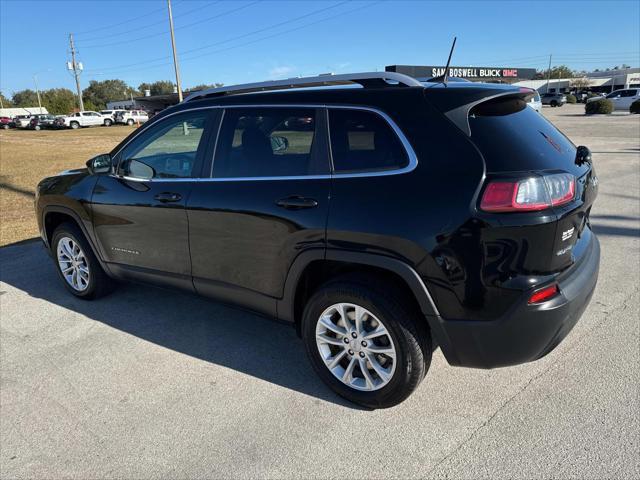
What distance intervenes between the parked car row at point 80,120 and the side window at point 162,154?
4691 cm

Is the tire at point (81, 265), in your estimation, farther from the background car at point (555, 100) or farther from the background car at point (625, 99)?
the background car at point (555, 100)

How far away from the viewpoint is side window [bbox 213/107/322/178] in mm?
2840

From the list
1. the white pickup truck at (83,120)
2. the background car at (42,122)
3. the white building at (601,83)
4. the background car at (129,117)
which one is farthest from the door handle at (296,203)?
the white building at (601,83)

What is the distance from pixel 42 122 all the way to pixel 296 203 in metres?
54.6

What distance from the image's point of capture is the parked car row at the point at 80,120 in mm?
47406

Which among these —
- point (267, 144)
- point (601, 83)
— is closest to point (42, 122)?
point (267, 144)

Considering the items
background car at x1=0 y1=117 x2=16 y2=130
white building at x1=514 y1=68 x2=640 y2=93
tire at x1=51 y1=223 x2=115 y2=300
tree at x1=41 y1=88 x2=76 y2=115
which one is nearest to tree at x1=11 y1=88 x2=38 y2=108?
tree at x1=41 y1=88 x2=76 y2=115

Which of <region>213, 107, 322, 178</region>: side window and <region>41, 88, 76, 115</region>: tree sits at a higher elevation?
<region>41, 88, 76, 115</region>: tree

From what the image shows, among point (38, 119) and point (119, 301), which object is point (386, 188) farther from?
point (38, 119)

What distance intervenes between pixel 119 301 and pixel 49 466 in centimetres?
216

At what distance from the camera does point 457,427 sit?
257cm

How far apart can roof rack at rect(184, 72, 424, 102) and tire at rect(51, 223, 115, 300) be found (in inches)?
68.5

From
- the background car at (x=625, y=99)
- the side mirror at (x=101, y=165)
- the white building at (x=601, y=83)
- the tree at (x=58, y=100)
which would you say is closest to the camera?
the side mirror at (x=101, y=165)

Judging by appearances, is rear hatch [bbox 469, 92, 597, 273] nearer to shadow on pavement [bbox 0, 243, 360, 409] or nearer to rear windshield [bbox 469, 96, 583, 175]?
rear windshield [bbox 469, 96, 583, 175]
